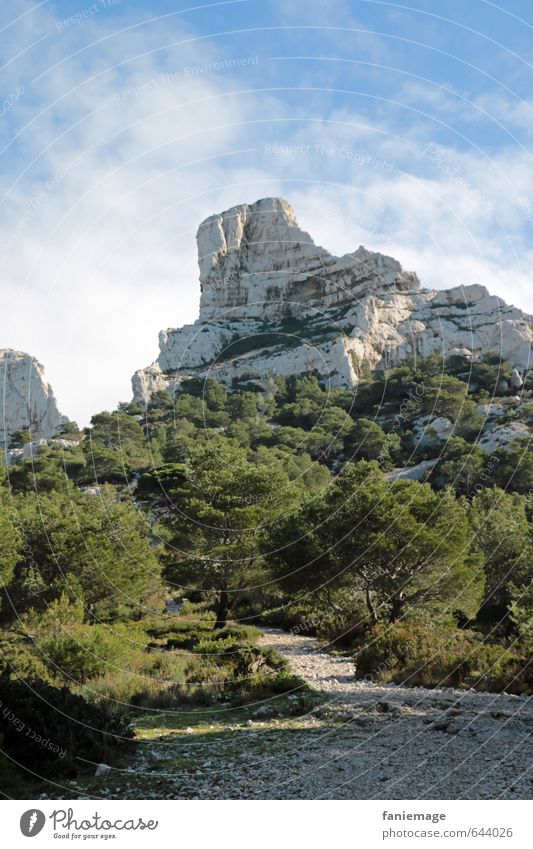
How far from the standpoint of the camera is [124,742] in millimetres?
9070

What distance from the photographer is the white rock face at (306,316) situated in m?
113

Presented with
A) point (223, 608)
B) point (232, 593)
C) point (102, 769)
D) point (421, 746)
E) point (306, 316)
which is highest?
point (306, 316)

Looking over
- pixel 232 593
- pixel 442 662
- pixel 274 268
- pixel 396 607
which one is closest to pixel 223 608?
pixel 232 593

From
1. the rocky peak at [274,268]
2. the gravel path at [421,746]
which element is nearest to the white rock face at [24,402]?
→ the rocky peak at [274,268]

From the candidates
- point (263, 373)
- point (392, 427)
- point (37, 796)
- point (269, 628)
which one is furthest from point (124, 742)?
point (263, 373)

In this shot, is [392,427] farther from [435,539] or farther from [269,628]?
[435,539]

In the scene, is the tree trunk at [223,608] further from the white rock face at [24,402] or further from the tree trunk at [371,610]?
the white rock face at [24,402]

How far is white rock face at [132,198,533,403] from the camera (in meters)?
113

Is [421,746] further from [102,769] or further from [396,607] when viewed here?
[396,607]

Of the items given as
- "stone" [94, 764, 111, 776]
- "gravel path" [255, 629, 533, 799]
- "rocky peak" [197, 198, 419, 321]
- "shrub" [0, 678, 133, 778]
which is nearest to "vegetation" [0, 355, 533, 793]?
"shrub" [0, 678, 133, 778]

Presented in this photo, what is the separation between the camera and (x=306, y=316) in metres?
140

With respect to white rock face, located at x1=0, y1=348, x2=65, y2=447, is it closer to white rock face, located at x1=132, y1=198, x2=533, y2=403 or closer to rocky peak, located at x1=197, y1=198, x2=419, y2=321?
white rock face, located at x1=132, y1=198, x2=533, y2=403

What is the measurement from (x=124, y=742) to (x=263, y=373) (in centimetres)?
10935

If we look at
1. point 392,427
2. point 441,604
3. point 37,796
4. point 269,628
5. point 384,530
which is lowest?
point 269,628
